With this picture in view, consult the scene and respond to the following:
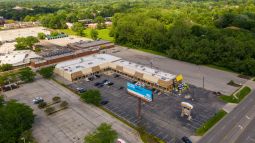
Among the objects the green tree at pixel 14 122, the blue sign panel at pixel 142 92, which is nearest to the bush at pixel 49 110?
the green tree at pixel 14 122

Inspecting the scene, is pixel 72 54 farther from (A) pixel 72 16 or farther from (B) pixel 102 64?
(A) pixel 72 16

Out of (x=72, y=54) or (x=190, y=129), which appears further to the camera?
(x=72, y=54)

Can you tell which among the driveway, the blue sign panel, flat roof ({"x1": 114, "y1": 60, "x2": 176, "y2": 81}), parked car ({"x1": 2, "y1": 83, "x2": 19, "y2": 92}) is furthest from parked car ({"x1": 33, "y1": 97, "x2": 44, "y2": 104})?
flat roof ({"x1": 114, "y1": 60, "x2": 176, "y2": 81})

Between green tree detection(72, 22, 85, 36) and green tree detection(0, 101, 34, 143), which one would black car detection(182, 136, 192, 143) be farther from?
green tree detection(72, 22, 85, 36)

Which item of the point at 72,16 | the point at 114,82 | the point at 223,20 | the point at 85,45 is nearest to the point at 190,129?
the point at 114,82

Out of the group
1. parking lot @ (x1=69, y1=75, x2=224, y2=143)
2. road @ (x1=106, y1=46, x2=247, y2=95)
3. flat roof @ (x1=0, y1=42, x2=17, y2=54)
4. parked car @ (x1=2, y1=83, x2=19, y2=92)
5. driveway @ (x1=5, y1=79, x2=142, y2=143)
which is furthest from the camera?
flat roof @ (x1=0, y1=42, x2=17, y2=54)

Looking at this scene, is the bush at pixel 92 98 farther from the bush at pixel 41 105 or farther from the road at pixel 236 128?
the road at pixel 236 128

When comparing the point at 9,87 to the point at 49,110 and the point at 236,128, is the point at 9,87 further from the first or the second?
the point at 236,128
